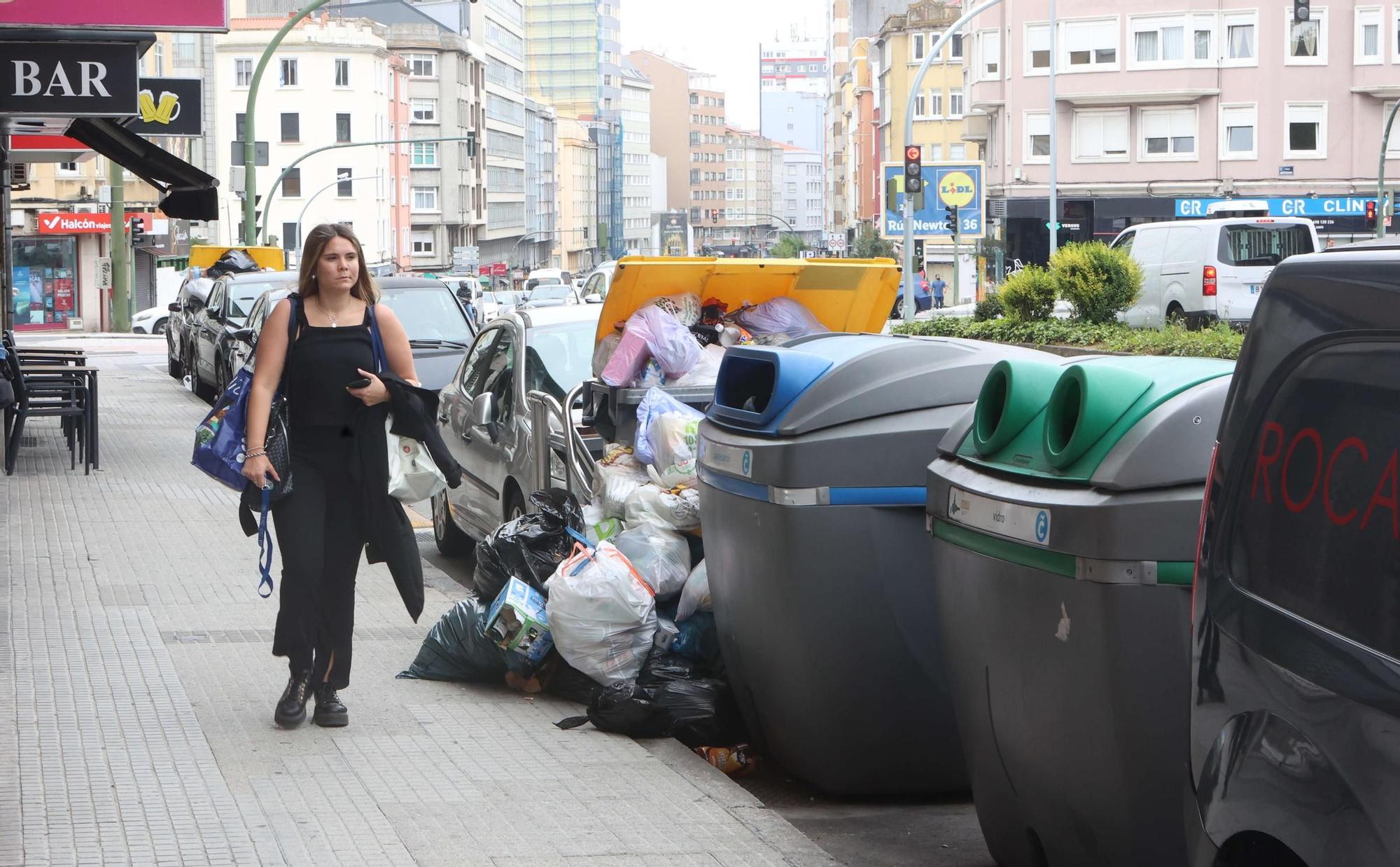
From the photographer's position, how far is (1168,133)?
55.7 m

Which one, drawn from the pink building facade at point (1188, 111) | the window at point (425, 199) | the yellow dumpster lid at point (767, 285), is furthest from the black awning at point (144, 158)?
the window at point (425, 199)

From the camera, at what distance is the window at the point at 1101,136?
56156mm

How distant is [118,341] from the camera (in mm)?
42875

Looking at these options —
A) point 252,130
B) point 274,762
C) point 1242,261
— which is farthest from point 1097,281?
point 274,762

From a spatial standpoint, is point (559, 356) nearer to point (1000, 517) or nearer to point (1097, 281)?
point (1000, 517)

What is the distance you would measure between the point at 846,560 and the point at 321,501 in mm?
1905

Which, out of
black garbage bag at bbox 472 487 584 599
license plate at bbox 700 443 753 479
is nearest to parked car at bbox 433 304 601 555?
black garbage bag at bbox 472 487 584 599

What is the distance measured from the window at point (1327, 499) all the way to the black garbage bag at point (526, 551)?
4.46 metres

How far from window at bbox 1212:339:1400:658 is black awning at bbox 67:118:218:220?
1484cm

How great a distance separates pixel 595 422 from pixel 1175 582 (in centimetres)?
501

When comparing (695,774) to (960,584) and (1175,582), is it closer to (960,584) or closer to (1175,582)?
(960,584)

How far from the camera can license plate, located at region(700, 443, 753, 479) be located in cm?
561

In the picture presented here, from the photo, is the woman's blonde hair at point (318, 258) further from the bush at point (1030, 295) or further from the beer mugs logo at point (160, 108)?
the bush at point (1030, 295)

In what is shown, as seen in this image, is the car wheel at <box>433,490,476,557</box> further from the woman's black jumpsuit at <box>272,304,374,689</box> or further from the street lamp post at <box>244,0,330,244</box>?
the street lamp post at <box>244,0,330,244</box>
